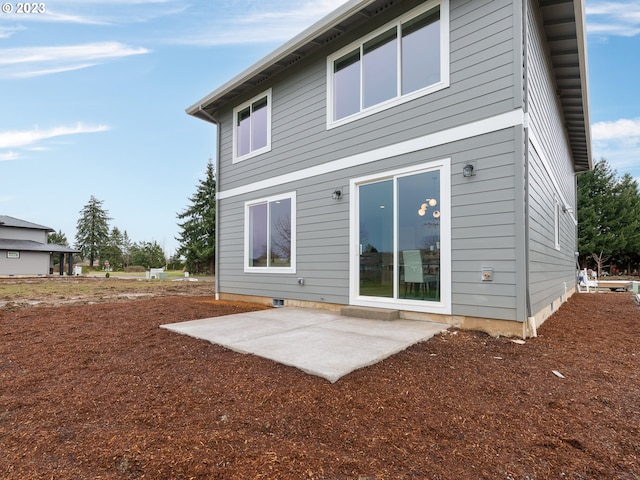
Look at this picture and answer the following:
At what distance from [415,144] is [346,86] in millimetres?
1999

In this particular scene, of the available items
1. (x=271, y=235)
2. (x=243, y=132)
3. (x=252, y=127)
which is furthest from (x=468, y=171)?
(x=243, y=132)

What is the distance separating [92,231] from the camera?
1657 inches

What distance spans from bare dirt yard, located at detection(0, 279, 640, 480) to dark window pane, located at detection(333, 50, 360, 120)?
4.26m

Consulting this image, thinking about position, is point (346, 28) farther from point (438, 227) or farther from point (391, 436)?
point (391, 436)

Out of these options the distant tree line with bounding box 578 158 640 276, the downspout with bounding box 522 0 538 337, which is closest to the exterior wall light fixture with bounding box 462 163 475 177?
the downspout with bounding box 522 0 538 337

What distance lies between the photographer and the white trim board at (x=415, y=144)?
13.1 feet

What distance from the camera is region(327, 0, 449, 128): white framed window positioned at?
4672 mm

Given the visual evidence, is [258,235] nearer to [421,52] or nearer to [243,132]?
[243,132]

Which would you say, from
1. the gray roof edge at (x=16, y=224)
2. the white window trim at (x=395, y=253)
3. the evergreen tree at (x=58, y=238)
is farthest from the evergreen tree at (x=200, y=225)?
the evergreen tree at (x=58, y=238)

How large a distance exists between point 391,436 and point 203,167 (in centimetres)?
2767

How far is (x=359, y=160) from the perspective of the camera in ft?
18.1

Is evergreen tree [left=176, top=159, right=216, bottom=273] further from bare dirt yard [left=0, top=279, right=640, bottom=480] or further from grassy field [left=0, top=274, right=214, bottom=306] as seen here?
bare dirt yard [left=0, top=279, right=640, bottom=480]

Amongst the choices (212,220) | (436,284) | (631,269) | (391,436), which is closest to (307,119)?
(436,284)

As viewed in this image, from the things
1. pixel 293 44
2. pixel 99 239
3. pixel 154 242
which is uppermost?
pixel 293 44
